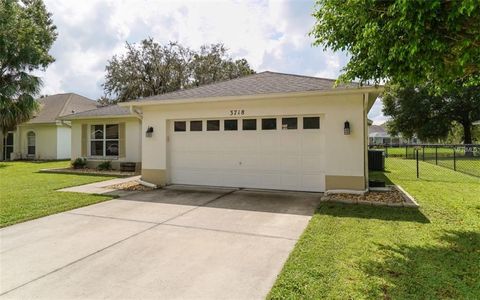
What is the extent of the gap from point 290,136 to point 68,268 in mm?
6440

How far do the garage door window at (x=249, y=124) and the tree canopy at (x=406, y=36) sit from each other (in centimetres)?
462

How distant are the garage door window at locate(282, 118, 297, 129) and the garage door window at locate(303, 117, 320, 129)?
0.29 metres

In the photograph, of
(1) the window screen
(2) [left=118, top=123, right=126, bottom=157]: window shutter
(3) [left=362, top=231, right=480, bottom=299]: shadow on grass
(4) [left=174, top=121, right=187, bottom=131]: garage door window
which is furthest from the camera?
(1) the window screen

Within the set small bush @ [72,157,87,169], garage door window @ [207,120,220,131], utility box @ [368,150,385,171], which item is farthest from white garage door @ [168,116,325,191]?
small bush @ [72,157,87,169]

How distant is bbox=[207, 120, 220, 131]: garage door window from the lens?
9.62m

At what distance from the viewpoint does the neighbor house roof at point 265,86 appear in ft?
27.5

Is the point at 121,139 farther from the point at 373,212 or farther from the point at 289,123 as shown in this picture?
the point at 373,212

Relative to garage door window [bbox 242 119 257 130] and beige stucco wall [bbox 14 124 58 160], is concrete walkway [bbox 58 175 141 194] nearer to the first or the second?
garage door window [bbox 242 119 257 130]

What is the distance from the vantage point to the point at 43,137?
21.0 metres

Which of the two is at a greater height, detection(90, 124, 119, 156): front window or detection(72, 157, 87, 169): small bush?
detection(90, 124, 119, 156): front window

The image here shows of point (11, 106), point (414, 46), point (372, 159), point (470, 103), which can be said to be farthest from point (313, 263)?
point (470, 103)

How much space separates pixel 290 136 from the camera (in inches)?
343

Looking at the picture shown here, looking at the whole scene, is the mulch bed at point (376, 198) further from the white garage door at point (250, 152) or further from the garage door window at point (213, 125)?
the garage door window at point (213, 125)

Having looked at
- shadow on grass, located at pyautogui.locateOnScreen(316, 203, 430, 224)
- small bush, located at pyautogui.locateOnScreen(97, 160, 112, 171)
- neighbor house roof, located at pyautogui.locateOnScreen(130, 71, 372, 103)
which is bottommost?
shadow on grass, located at pyautogui.locateOnScreen(316, 203, 430, 224)
